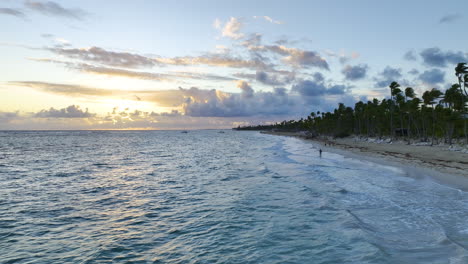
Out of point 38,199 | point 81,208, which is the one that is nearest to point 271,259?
point 81,208

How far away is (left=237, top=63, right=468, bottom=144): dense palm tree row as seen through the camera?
6109cm

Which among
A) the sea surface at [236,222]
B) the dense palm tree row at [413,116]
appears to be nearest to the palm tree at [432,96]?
the dense palm tree row at [413,116]

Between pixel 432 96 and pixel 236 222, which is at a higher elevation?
pixel 432 96

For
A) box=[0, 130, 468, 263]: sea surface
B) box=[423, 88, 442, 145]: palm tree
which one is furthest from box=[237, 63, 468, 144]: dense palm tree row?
box=[0, 130, 468, 263]: sea surface

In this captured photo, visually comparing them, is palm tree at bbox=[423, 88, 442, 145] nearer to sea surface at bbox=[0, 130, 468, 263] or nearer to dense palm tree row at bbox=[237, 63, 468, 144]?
dense palm tree row at bbox=[237, 63, 468, 144]

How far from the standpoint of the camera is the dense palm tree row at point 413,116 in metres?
61.1

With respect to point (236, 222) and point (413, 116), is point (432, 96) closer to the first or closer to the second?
point (413, 116)

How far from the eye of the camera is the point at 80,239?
40.1ft

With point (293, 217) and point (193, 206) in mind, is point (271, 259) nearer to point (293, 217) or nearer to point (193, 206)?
point (293, 217)

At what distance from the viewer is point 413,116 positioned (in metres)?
85.6

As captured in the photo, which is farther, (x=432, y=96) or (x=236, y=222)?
(x=432, y=96)

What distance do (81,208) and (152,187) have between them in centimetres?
741

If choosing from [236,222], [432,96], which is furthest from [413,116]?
[236,222]

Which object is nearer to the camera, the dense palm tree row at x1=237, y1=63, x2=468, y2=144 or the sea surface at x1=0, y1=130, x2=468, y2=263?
the sea surface at x1=0, y1=130, x2=468, y2=263
